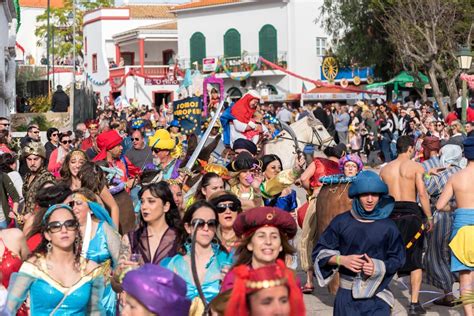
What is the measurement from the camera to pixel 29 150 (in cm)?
1124

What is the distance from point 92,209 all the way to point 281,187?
2756mm

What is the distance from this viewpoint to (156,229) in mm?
7512

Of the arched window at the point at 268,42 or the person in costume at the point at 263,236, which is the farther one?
the arched window at the point at 268,42

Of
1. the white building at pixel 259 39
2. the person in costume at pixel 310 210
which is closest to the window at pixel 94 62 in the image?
the white building at pixel 259 39

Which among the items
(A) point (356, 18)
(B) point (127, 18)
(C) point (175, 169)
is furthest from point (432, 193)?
(B) point (127, 18)

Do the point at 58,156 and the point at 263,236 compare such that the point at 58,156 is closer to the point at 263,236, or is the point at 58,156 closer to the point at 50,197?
the point at 50,197

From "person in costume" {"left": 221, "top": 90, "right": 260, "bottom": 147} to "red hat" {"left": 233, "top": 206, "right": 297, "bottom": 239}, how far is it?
1037 centimetres

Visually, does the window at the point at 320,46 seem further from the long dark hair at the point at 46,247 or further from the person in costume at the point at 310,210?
the long dark hair at the point at 46,247

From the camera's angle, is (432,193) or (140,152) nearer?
(432,193)

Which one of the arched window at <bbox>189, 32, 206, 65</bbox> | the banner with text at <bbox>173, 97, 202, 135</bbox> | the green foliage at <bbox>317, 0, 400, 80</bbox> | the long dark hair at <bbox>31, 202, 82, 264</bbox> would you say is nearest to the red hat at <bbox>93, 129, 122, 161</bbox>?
the banner with text at <bbox>173, 97, 202, 135</bbox>

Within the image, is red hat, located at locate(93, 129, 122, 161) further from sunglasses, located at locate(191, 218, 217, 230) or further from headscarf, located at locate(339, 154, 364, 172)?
sunglasses, located at locate(191, 218, 217, 230)

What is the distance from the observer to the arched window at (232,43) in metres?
62.3

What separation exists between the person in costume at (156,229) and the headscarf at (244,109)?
8.63 meters

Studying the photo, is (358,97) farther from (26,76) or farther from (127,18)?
(127,18)
